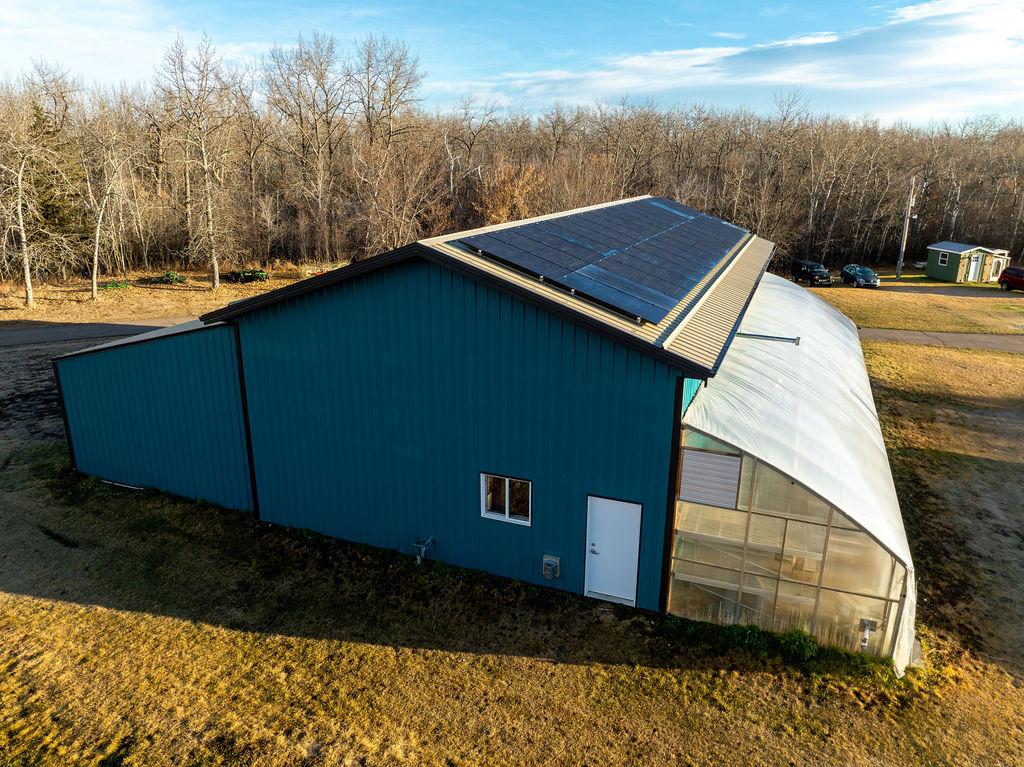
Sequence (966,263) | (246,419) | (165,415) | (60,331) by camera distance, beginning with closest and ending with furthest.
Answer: (246,419), (165,415), (60,331), (966,263)

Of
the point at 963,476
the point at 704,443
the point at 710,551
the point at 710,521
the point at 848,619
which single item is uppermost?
the point at 704,443

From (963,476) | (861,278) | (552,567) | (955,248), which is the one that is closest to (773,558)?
(552,567)

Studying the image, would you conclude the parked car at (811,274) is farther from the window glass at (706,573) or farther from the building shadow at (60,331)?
the building shadow at (60,331)

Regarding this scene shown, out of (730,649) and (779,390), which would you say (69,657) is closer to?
(730,649)

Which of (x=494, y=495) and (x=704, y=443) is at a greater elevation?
(x=704, y=443)

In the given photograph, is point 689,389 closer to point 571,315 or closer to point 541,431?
point 571,315

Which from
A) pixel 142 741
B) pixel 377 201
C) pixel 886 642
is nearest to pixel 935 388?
pixel 886 642
